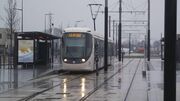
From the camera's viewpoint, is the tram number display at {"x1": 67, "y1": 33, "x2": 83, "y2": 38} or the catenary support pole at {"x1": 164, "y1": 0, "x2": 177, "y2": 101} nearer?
the catenary support pole at {"x1": 164, "y1": 0, "x2": 177, "y2": 101}

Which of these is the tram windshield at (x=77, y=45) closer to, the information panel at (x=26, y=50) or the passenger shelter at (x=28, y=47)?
the passenger shelter at (x=28, y=47)

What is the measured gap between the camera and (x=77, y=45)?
37344mm

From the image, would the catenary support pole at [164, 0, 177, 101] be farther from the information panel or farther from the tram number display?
the information panel

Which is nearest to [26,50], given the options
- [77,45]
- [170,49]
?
[77,45]

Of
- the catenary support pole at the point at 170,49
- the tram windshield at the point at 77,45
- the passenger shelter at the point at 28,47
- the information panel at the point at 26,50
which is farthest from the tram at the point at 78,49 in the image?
the catenary support pole at the point at 170,49

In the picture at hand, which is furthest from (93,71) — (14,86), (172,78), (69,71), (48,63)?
(172,78)

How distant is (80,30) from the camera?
123 feet

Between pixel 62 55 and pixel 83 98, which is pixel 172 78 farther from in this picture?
pixel 62 55

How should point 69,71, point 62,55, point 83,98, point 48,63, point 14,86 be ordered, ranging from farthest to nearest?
point 48,63 < point 69,71 < point 62,55 < point 14,86 < point 83,98

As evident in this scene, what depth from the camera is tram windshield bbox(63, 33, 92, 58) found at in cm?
3709

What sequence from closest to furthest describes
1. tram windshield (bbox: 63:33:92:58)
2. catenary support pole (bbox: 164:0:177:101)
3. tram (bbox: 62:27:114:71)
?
catenary support pole (bbox: 164:0:177:101) < tram (bbox: 62:27:114:71) < tram windshield (bbox: 63:33:92:58)

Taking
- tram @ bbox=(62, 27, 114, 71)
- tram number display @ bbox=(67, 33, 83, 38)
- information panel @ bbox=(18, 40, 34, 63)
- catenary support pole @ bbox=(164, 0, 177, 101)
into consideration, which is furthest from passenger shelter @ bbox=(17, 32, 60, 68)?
catenary support pole @ bbox=(164, 0, 177, 101)

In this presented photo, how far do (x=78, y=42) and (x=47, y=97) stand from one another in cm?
1771

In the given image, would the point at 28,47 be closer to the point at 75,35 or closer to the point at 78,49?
the point at 75,35
